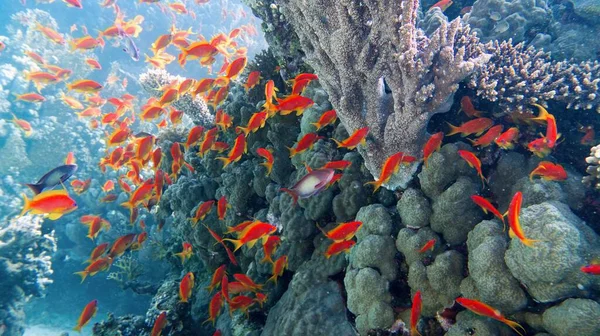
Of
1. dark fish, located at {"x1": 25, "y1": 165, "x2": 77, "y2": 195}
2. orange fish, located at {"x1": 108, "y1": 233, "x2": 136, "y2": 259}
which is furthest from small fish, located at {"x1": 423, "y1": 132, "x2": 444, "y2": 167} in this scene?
orange fish, located at {"x1": 108, "y1": 233, "x2": 136, "y2": 259}

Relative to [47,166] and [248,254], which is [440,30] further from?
[47,166]

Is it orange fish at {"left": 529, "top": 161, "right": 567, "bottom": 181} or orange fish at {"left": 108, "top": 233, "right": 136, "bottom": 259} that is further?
orange fish at {"left": 108, "top": 233, "right": 136, "bottom": 259}

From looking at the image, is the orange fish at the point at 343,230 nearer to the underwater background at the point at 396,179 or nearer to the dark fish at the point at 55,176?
the underwater background at the point at 396,179

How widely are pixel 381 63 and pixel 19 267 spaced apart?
10.2 metres

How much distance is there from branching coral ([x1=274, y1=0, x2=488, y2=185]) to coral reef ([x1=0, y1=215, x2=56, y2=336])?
9.27 m

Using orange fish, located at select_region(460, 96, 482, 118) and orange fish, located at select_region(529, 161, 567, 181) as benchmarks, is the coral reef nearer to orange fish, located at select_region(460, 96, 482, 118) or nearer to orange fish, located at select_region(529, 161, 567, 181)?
orange fish, located at select_region(460, 96, 482, 118)

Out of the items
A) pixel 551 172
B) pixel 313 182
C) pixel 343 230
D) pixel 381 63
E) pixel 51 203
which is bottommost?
pixel 551 172

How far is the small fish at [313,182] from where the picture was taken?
296 centimetres

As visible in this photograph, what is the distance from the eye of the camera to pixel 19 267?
831cm

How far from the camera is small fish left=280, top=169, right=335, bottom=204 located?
296cm

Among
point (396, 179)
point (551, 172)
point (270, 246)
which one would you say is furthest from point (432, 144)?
point (270, 246)

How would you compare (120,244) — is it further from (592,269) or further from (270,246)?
(592,269)

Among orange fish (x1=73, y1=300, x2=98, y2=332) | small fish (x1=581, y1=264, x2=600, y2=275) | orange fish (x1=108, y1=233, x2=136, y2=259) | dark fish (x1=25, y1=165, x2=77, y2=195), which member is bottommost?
small fish (x1=581, y1=264, x2=600, y2=275)

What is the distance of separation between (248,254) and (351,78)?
332 centimetres
